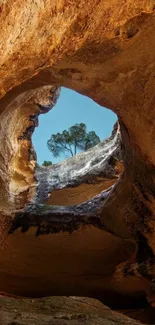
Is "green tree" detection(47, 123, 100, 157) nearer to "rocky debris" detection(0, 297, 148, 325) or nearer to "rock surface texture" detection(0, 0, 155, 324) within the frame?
"rock surface texture" detection(0, 0, 155, 324)

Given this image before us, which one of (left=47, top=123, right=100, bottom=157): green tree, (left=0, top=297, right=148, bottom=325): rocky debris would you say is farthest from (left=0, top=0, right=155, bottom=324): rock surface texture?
(left=47, top=123, right=100, bottom=157): green tree

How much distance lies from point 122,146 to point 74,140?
11.7 m

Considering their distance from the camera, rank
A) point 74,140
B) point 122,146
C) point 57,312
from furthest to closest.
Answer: point 74,140 < point 122,146 < point 57,312

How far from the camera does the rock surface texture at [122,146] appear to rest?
13.6ft

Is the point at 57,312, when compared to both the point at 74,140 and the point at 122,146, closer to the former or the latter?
the point at 122,146

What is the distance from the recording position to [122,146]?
913 cm

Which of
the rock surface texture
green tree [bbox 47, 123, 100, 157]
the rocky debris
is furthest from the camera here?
green tree [bbox 47, 123, 100, 157]

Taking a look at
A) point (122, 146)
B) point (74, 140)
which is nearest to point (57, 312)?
point (122, 146)

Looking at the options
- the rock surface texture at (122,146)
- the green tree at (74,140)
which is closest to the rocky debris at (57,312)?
the rock surface texture at (122,146)

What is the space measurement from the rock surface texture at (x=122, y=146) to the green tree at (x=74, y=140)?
763cm

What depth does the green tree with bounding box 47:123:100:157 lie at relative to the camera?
789 inches

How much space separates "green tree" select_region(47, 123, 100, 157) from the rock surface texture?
7627mm

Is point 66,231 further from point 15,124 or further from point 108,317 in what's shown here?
point 108,317

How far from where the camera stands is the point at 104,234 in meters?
9.06
